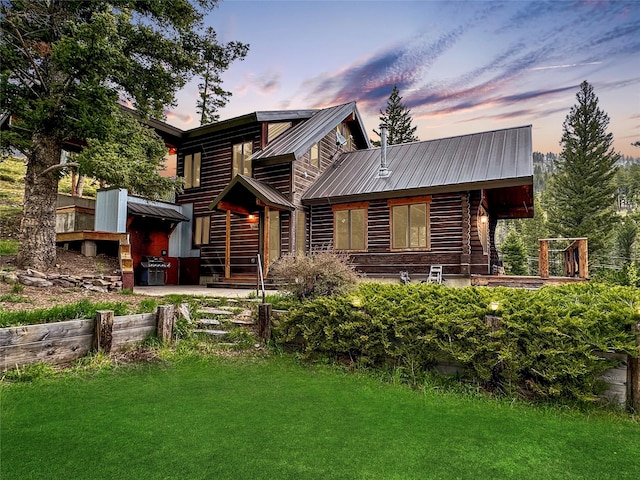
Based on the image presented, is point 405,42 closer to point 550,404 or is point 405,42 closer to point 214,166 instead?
point 214,166

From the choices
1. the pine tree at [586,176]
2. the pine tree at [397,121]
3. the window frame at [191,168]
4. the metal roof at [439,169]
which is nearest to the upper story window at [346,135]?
the metal roof at [439,169]

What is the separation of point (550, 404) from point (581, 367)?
1.55 feet

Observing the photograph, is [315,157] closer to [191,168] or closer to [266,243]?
[266,243]

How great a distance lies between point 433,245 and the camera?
11.8 metres

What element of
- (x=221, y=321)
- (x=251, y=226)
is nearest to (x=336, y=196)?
(x=251, y=226)

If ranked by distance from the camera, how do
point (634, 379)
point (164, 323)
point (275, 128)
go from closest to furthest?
point (634, 379) < point (164, 323) < point (275, 128)

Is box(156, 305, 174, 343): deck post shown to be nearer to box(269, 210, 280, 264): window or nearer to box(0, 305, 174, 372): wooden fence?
box(0, 305, 174, 372): wooden fence

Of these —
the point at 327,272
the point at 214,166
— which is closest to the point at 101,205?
the point at 214,166

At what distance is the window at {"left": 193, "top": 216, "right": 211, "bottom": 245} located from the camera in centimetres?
1500

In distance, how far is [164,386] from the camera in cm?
415

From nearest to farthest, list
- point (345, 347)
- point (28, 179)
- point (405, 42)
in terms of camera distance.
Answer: point (345, 347)
point (28, 179)
point (405, 42)

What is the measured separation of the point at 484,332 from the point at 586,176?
97.0ft

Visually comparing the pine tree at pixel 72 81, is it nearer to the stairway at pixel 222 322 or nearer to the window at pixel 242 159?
the window at pixel 242 159

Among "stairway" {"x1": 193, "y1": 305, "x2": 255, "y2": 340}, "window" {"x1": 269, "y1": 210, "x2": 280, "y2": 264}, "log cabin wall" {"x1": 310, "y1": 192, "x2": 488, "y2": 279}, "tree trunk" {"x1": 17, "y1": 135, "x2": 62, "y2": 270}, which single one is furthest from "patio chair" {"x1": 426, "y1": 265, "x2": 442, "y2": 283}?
"tree trunk" {"x1": 17, "y1": 135, "x2": 62, "y2": 270}
